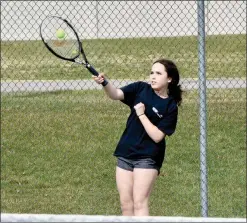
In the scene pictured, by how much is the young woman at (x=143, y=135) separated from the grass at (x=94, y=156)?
178cm

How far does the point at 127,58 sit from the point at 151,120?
9243 mm

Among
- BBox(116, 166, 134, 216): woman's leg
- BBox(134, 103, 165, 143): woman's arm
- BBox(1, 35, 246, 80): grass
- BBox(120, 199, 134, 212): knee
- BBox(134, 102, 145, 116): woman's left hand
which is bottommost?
BBox(120, 199, 134, 212): knee

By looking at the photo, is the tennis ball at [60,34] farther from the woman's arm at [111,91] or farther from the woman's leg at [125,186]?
the woman's leg at [125,186]

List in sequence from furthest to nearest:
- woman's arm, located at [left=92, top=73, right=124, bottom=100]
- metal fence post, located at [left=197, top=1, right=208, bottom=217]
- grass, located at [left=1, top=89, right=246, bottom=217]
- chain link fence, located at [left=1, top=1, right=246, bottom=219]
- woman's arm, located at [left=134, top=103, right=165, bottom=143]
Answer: chain link fence, located at [left=1, top=1, right=246, bottom=219] → grass, located at [left=1, top=89, right=246, bottom=217] → metal fence post, located at [left=197, top=1, right=208, bottom=217] → woman's arm, located at [left=134, top=103, right=165, bottom=143] → woman's arm, located at [left=92, top=73, right=124, bottom=100]

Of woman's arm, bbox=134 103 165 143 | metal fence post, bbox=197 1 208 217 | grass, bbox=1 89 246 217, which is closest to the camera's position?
woman's arm, bbox=134 103 165 143

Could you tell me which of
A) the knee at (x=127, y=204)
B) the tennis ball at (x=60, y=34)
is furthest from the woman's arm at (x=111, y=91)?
the tennis ball at (x=60, y=34)

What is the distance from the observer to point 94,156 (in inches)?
410

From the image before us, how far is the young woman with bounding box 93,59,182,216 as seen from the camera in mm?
6637

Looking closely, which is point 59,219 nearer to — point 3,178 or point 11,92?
point 3,178

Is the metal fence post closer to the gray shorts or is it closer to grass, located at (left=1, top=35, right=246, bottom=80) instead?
the gray shorts

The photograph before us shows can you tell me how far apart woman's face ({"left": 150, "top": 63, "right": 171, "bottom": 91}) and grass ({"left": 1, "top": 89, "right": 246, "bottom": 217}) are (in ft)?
6.61

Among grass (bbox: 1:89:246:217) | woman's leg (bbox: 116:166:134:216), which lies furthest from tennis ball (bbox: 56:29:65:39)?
grass (bbox: 1:89:246:217)

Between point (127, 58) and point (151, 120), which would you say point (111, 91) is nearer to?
point (151, 120)

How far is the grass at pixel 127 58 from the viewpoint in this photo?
1509cm
